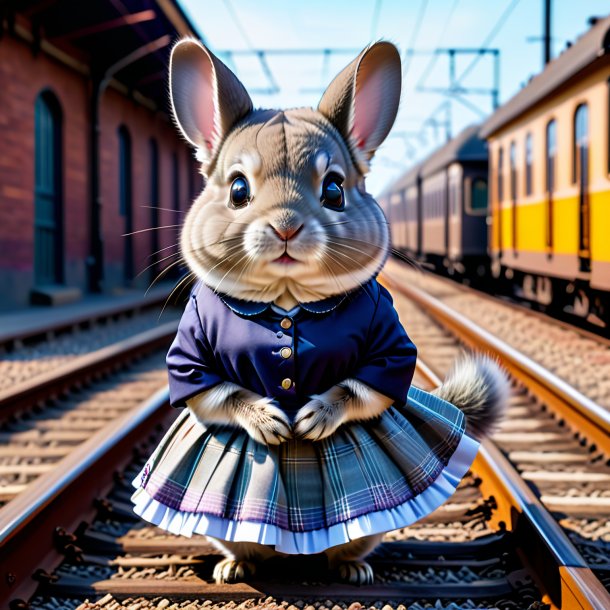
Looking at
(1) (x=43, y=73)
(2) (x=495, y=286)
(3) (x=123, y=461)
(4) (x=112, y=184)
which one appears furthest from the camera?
(4) (x=112, y=184)

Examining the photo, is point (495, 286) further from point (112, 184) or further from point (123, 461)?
point (123, 461)

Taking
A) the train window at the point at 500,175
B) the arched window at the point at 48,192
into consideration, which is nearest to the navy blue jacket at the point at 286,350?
the train window at the point at 500,175

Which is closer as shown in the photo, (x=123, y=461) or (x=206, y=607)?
(x=206, y=607)

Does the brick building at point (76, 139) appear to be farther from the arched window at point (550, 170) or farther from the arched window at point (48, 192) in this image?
the arched window at point (550, 170)

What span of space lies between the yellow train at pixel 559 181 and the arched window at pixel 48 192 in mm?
8540

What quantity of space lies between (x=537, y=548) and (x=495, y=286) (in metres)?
15.4

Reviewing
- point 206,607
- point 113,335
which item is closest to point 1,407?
point 206,607

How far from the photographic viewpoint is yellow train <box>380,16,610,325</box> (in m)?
8.29

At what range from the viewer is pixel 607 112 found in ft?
26.5

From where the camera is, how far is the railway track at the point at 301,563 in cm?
257

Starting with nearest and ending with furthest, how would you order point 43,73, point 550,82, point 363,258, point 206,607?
1. point 363,258
2. point 206,607
3. point 550,82
4. point 43,73

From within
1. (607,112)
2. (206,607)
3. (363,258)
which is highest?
(607,112)

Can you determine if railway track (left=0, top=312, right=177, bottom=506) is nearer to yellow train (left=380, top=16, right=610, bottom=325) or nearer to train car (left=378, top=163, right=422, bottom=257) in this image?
yellow train (left=380, top=16, right=610, bottom=325)

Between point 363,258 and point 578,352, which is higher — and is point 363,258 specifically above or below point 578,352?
above
